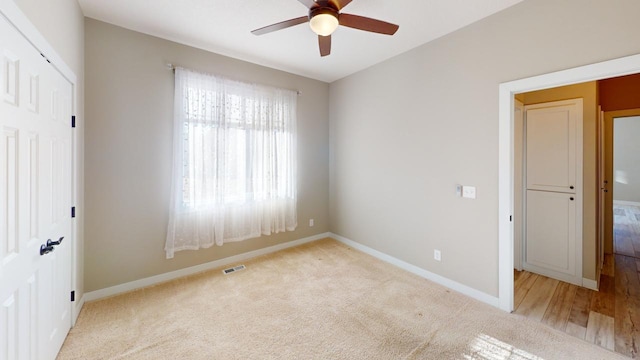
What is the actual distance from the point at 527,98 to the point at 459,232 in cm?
206

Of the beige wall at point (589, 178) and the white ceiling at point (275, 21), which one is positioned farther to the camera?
the beige wall at point (589, 178)

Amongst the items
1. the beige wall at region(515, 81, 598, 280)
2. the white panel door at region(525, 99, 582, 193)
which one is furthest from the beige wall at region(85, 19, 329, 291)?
the beige wall at region(515, 81, 598, 280)

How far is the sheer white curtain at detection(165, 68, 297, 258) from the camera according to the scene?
9.82ft

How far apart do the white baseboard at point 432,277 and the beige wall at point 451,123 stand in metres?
0.06

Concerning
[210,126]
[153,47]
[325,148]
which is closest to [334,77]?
[325,148]

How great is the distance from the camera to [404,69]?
10.7 feet

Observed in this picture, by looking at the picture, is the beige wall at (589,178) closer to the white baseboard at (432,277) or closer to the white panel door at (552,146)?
the white panel door at (552,146)

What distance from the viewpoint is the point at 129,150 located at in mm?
2707

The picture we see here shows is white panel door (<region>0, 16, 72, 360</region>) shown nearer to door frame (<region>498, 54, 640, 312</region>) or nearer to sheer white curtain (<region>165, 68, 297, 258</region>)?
sheer white curtain (<region>165, 68, 297, 258</region>)

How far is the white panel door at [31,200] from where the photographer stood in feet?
3.88

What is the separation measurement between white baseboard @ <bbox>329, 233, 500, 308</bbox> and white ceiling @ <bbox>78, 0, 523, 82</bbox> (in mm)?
2839

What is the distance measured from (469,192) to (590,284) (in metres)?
1.76

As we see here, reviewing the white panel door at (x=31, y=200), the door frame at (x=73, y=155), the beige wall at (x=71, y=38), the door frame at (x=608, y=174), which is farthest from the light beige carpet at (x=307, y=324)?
the door frame at (x=608, y=174)

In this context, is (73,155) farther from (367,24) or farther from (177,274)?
(367,24)
